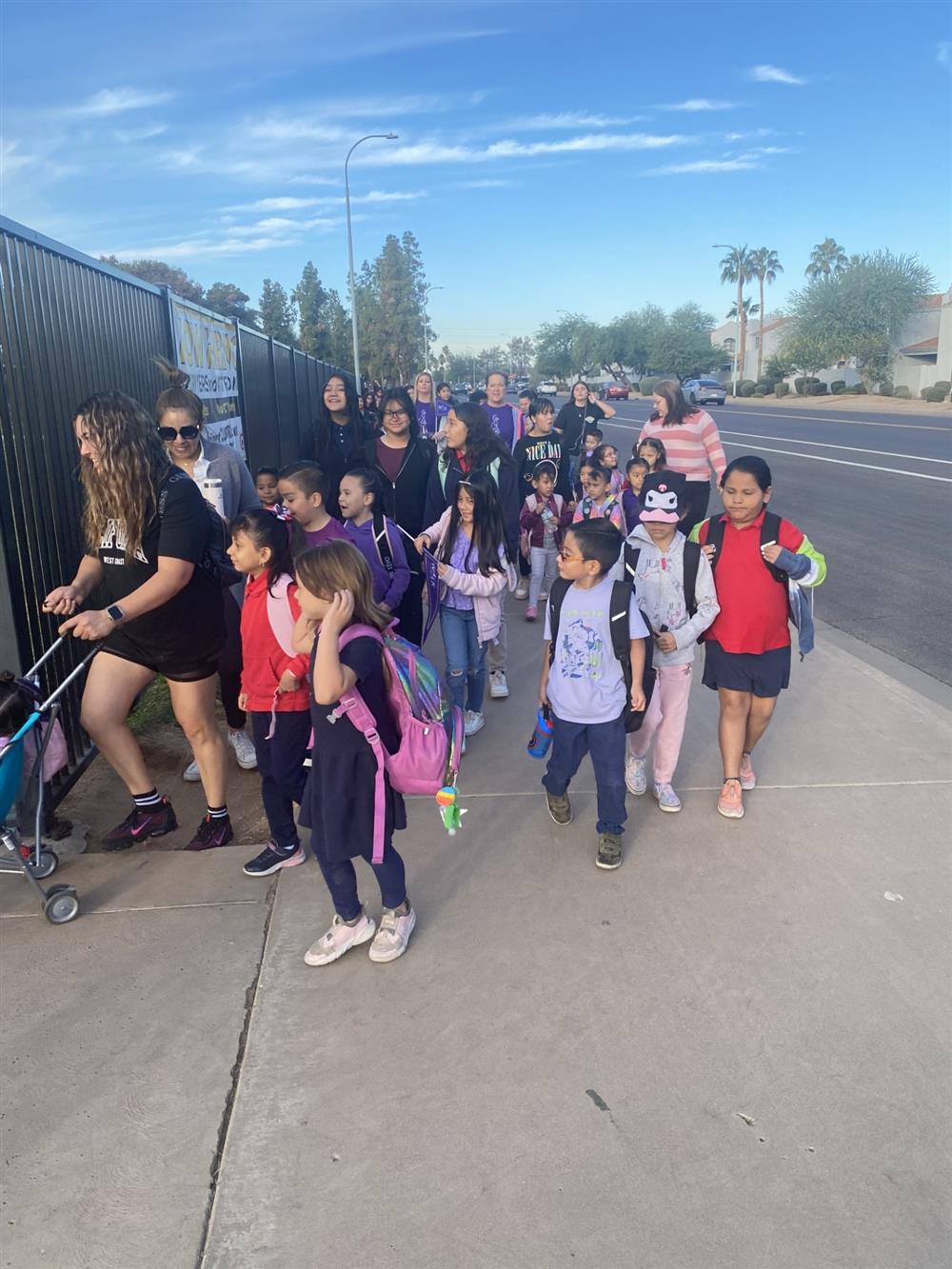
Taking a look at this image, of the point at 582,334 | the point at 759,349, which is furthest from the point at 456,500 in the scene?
the point at 582,334

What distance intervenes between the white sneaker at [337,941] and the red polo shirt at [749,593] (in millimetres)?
2038

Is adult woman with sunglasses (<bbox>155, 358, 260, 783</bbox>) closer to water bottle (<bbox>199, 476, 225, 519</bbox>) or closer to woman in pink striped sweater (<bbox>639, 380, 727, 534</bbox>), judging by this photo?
water bottle (<bbox>199, 476, 225, 519</bbox>)

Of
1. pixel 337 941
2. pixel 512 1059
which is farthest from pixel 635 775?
pixel 512 1059

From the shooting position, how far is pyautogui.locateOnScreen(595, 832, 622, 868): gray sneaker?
377cm

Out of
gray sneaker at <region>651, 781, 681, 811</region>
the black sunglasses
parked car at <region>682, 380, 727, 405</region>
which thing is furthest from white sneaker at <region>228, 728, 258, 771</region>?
parked car at <region>682, 380, 727, 405</region>

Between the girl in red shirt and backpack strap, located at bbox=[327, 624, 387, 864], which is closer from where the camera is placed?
backpack strap, located at bbox=[327, 624, 387, 864]

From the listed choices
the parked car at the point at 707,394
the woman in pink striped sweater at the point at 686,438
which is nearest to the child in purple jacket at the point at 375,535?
the woman in pink striped sweater at the point at 686,438

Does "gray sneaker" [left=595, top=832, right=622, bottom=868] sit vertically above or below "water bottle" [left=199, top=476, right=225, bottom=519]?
below

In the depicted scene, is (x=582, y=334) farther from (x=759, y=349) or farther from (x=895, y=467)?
(x=895, y=467)

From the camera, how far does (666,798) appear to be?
430cm

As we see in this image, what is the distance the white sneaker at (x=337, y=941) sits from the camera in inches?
125

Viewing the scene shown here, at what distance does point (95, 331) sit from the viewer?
5184 millimetres

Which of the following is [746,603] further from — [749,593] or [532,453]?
[532,453]

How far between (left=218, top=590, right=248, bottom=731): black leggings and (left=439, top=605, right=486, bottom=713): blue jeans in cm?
111
